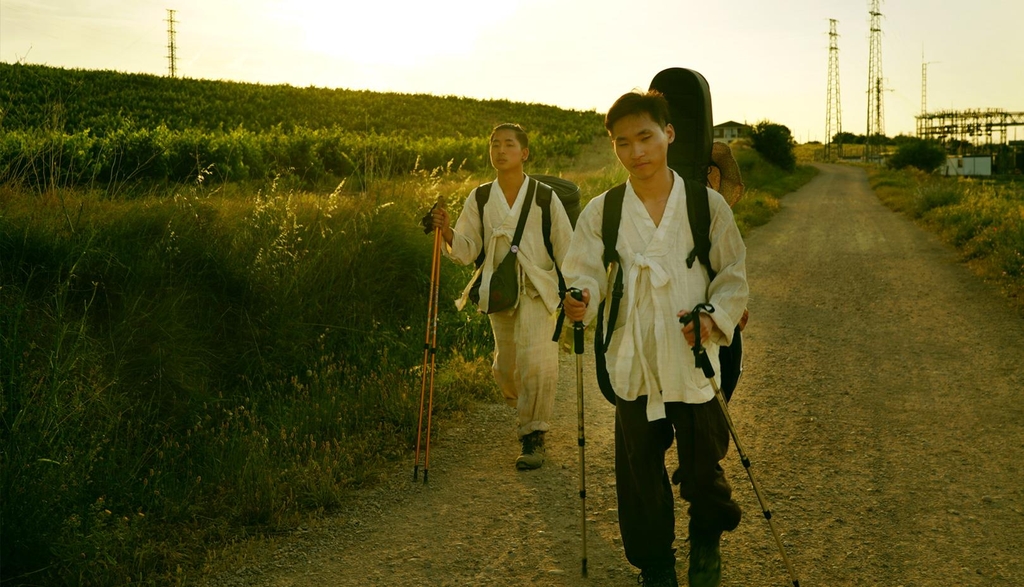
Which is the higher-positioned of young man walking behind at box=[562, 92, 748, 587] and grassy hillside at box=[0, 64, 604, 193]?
grassy hillside at box=[0, 64, 604, 193]

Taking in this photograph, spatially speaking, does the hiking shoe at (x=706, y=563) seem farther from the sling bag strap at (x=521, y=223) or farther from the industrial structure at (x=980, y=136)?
the industrial structure at (x=980, y=136)

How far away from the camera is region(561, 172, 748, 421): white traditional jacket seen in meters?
3.30

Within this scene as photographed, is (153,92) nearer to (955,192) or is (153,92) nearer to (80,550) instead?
(955,192)

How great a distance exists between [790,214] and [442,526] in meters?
22.0

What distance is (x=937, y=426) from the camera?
5820 mm

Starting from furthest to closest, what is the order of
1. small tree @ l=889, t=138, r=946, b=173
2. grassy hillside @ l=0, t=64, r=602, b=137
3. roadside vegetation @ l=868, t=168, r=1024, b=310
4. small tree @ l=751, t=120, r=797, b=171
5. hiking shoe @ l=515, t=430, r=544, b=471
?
1. small tree @ l=889, t=138, r=946, b=173
2. small tree @ l=751, t=120, r=797, b=171
3. grassy hillside @ l=0, t=64, r=602, b=137
4. roadside vegetation @ l=868, t=168, r=1024, b=310
5. hiking shoe @ l=515, t=430, r=544, b=471

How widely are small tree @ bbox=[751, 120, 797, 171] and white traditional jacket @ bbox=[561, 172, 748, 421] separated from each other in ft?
163

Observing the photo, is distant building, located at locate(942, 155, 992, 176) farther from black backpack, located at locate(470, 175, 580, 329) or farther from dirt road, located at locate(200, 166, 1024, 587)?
black backpack, located at locate(470, 175, 580, 329)

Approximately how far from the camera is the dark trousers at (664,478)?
3.40 metres

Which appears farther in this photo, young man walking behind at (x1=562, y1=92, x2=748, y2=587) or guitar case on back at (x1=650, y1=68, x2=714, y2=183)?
guitar case on back at (x1=650, y1=68, x2=714, y2=183)

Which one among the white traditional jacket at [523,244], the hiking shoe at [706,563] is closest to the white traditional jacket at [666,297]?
the hiking shoe at [706,563]

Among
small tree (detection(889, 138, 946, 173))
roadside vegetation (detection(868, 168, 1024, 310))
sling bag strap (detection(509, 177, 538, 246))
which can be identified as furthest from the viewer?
small tree (detection(889, 138, 946, 173))

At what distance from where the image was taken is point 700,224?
3406 millimetres

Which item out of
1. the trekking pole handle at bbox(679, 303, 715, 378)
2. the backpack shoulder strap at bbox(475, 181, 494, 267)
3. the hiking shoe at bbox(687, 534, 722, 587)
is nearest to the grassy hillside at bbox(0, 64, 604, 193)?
the backpack shoulder strap at bbox(475, 181, 494, 267)
